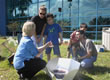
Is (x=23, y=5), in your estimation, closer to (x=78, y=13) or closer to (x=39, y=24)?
(x=78, y=13)

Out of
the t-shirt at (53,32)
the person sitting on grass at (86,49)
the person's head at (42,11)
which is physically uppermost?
the person's head at (42,11)

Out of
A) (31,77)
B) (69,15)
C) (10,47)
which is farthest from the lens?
(69,15)

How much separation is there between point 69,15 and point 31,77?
10.7 meters

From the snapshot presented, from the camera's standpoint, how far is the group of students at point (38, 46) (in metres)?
2.80

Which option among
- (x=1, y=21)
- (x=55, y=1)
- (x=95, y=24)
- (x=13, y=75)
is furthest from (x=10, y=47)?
(x=1, y=21)

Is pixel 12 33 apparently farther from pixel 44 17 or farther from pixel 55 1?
pixel 44 17

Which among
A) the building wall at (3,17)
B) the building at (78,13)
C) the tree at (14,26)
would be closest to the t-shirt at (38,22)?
the building at (78,13)

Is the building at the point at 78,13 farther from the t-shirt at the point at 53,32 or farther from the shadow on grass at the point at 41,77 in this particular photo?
the shadow on grass at the point at 41,77

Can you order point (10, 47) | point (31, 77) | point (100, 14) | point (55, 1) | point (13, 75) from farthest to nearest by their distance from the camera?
point (55, 1)
point (100, 14)
point (10, 47)
point (13, 75)
point (31, 77)

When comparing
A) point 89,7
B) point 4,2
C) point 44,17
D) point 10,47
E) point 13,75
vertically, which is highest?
point 4,2

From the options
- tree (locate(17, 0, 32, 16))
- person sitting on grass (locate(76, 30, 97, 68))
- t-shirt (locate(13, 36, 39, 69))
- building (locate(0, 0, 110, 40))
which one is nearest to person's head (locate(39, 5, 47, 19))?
person sitting on grass (locate(76, 30, 97, 68))

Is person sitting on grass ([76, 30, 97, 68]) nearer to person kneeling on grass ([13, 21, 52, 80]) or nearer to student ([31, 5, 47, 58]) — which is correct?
student ([31, 5, 47, 58])

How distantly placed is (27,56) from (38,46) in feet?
3.63

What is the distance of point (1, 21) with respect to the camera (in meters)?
21.2
